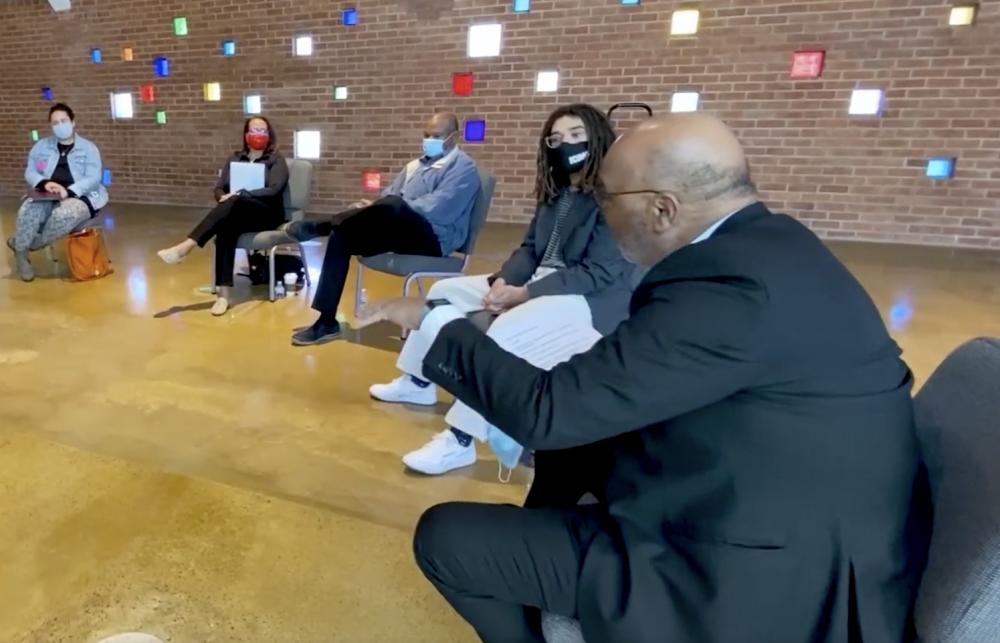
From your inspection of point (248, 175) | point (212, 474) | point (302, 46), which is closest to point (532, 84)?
point (302, 46)

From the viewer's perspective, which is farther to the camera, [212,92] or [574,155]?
[212,92]

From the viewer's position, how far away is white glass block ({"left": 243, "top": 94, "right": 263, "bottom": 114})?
7.11 m

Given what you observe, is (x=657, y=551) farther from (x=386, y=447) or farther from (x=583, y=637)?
(x=386, y=447)

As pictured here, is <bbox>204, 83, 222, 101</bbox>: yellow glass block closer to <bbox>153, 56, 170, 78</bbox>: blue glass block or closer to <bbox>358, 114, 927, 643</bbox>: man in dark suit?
<bbox>153, 56, 170, 78</bbox>: blue glass block

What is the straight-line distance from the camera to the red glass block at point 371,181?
6.85 meters

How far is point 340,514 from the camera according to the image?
1913 millimetres

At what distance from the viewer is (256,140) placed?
13.2ft

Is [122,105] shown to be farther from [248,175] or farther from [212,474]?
[212,474]

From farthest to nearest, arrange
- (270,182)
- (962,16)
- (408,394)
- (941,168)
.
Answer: (941,168) < (962,16) < (270,182) < (408,394)

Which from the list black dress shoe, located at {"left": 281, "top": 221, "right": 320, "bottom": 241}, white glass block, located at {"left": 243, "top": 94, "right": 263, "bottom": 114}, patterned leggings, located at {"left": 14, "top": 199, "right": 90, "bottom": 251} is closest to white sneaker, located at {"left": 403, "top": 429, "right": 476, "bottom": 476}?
black dress shoe, located at {"left": 281, "top": 221, "right": 320, "bottom": 241}

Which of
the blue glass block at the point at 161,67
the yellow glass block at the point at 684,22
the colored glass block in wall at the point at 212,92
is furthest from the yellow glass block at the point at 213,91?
the yellow glass block at the point at 684,22

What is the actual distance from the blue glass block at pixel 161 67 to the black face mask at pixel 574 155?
264 inches

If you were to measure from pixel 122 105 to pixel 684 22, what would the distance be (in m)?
6.07

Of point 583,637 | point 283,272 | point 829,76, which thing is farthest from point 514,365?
point 829,76
